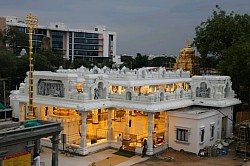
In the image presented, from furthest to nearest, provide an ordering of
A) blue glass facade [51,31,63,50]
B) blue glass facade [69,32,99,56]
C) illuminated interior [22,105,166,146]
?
blue glass facade [69,32,99,56], blue glass facade [51,31,63,50], illuminated interior [22,105,166,146]

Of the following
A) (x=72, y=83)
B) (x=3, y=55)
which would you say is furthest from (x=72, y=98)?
(x=3, y=55)

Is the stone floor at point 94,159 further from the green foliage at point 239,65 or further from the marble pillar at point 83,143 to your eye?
the green foliage at point 239,65

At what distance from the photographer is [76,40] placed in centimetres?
9981

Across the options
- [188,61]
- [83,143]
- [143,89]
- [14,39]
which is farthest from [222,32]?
[14,39]

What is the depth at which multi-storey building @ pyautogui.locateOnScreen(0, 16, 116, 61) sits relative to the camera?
8969cm

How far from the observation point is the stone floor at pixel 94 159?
71.4 feet

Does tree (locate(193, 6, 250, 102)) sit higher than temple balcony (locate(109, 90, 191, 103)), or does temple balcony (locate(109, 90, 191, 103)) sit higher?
tree (locate(193, 6, 250, 102))

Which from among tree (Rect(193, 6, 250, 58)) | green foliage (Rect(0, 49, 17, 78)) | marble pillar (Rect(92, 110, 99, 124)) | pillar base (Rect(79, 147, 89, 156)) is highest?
tree (Rect(193, 6, 250, 58))

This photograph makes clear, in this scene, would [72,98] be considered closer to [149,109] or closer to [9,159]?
[149,109]

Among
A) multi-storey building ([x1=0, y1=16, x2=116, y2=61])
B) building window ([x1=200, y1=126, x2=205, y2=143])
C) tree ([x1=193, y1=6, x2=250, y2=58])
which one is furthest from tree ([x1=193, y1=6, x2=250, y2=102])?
multi-storey building ([x1=0, y1=16, x2=116, y2=61])

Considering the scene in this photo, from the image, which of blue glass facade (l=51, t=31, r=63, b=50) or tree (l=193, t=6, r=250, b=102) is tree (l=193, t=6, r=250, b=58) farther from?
blue glass facade (l=51, t=31, r=63, b=50)

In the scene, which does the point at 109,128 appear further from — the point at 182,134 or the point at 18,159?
the point at 18,159

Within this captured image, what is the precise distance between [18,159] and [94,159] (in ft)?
26.7

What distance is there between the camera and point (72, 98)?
24453mm
